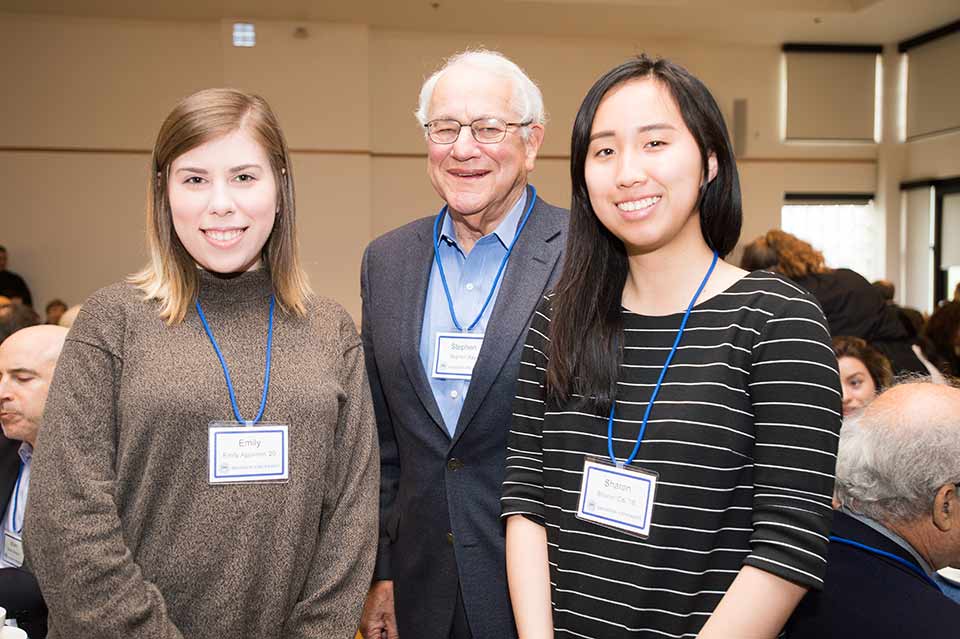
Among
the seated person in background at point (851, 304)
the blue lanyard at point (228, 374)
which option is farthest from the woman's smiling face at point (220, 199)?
the seated person in background at point (851, 304)

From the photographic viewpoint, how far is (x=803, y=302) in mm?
1291

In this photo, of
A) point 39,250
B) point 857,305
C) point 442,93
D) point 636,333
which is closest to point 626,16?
point 857,305

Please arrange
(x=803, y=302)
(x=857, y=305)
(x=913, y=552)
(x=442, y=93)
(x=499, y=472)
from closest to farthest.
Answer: (x=803, y=302)
(x=913, y=552)
(x=499, y=472)
(x=442, y=93)
(x=857, y=305)

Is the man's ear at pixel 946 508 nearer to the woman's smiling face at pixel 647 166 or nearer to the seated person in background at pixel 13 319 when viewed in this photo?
the woman's smiling face at pixel 647 166

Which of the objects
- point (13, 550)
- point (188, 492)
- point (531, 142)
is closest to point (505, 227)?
point (531, 142)

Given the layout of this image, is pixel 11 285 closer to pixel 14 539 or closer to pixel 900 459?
pixel 14 539

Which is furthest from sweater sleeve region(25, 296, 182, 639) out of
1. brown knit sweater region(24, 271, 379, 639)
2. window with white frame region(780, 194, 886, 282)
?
window with white frame region(780, 194, 886, 282)

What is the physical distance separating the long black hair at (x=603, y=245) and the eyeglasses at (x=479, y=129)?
1.32ft

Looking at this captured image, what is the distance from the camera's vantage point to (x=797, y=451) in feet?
4.08

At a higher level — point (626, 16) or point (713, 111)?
point (626, 16)

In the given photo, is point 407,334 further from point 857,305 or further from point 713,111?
point 857,305

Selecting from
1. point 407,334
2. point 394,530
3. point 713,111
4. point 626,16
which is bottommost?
point 394,530

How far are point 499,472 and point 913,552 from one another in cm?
85

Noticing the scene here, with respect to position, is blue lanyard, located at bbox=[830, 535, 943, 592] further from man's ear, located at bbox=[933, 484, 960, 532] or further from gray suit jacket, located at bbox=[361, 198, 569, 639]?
gray suit jacket, located at bbox=[361, 198, 569, 639]
